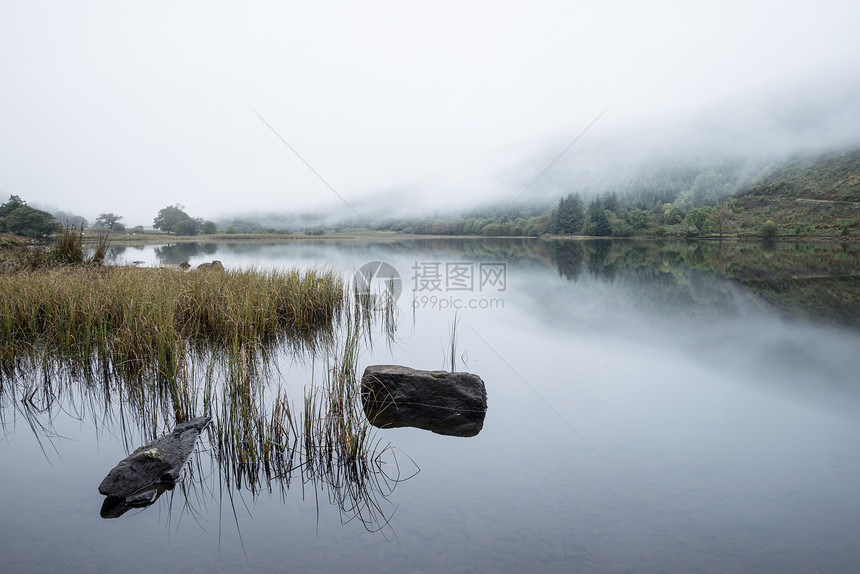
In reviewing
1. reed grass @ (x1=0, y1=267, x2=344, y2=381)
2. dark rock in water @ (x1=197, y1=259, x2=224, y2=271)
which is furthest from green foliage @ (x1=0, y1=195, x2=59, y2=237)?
reed grass @ (x1=0, y1=267, x2=344, y2=381)

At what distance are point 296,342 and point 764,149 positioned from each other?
707ft

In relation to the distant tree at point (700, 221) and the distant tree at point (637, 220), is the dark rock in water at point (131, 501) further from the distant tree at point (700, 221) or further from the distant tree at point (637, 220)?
the distant tree at point (637, 220)

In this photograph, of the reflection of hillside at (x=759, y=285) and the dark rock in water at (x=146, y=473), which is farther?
the reflection of hillside at (x=759, y=285)

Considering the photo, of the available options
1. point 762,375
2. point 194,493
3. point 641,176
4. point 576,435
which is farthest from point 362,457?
point 641,176

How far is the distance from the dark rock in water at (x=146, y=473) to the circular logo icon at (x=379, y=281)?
24.6 ft

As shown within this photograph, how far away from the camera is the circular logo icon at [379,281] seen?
12167 mm

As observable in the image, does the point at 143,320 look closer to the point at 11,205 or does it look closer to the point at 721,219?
the point at 11,205

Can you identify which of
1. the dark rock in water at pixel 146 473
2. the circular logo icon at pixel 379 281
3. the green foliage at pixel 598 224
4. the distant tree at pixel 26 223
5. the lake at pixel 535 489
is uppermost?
the green foliage at pixel 598 224

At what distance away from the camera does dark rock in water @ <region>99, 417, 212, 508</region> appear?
3422 millimetres

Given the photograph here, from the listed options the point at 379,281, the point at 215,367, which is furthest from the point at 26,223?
the point at 215,367

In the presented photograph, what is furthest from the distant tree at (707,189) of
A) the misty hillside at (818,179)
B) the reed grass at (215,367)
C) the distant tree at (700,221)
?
the reed grass at (215,367)

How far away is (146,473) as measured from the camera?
11.7ft

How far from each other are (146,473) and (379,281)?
14699mm

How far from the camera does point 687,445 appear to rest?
4.54 meters
